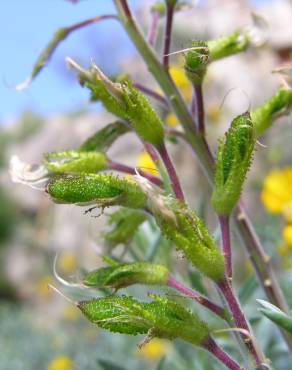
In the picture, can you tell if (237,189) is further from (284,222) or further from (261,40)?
(284,222)

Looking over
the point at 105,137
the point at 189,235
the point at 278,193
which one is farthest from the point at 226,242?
the point at 278,193

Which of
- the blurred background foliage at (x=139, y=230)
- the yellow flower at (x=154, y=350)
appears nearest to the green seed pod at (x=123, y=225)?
the blurred background foliage at (x=139, y=230)

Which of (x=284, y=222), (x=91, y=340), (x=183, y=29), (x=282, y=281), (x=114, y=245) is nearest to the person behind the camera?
(x=114, y=245)

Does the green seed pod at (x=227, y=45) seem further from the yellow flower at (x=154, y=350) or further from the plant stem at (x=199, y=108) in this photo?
the yellow flower at (x=154, y=350)

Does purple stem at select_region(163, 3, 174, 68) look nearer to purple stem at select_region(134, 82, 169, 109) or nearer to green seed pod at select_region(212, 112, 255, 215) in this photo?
purple stem at select_region(134, 82, 169, 109)

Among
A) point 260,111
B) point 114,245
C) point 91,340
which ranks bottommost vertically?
point 91,340

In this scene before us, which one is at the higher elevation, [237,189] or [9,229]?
[237,189]

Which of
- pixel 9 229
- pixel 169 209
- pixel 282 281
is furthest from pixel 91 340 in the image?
pixel 9 229
